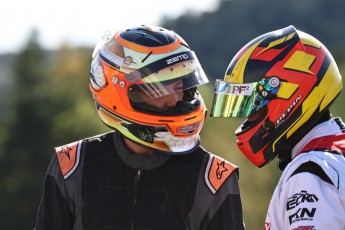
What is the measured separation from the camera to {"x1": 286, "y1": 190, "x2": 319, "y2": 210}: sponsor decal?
5461 mm

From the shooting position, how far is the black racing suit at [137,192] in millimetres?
6016

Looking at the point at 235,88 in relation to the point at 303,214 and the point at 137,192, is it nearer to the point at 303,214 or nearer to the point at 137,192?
the point at 137,192

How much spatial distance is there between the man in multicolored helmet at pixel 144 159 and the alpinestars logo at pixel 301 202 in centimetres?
53

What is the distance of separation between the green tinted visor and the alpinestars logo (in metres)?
0.89

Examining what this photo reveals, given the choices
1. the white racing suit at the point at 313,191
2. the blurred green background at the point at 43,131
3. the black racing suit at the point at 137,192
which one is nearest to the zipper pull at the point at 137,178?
the black racing suit at the point at 137,192

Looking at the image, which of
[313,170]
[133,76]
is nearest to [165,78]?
[133,76]

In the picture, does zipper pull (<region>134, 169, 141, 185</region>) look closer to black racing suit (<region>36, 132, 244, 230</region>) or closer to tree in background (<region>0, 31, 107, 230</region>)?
black racing suit (<region>36, 132, 244, 230</region>)

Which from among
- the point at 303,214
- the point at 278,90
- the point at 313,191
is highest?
the point at 278,90

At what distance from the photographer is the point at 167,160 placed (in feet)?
20.5

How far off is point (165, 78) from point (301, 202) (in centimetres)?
139

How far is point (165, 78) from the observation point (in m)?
6.33

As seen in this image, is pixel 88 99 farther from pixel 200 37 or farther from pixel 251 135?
pixel 251 135

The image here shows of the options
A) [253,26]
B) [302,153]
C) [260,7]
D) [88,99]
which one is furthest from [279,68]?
[260,7]

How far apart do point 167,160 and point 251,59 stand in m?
0.87
